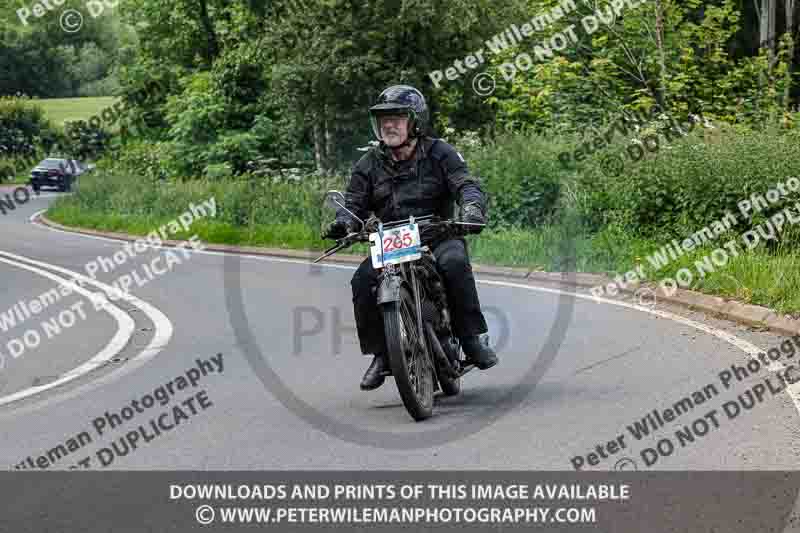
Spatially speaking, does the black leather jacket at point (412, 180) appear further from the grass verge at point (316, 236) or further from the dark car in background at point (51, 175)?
the dark car in background at point (51, 175)

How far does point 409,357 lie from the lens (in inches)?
298

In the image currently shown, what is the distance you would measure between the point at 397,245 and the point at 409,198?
2.12 ft

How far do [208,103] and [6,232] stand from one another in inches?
442

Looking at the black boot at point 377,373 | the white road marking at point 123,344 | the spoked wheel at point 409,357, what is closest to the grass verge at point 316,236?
the black boot at point 377,373

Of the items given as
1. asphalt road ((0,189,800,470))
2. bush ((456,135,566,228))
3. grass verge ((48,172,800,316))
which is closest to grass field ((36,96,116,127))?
grass verge ((48,172,800,316))

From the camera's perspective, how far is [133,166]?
47.6 meters

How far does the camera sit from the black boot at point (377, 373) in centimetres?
816

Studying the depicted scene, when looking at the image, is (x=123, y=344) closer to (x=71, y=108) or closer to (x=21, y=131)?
(x=21, y=131)

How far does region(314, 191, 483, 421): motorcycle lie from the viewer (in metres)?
7.37

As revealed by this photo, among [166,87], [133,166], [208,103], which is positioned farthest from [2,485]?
[166,87]

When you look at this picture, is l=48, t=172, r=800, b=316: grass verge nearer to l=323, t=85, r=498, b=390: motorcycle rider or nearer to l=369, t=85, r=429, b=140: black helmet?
l=323, t=85, r=498, b=390: motorcycle rider

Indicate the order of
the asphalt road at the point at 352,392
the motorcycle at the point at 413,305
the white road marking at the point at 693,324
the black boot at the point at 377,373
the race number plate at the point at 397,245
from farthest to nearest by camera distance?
1. the white road marking at the point at 693,324
2. the black boot at the point at 377,373
3. the race number plate at the point at 397,245
4. the motorcycle at the point at 413,305
5. the asphalt road at the point at 352,392

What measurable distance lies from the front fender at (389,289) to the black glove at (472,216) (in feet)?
2.04

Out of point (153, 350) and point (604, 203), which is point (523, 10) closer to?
point (604, 203)
